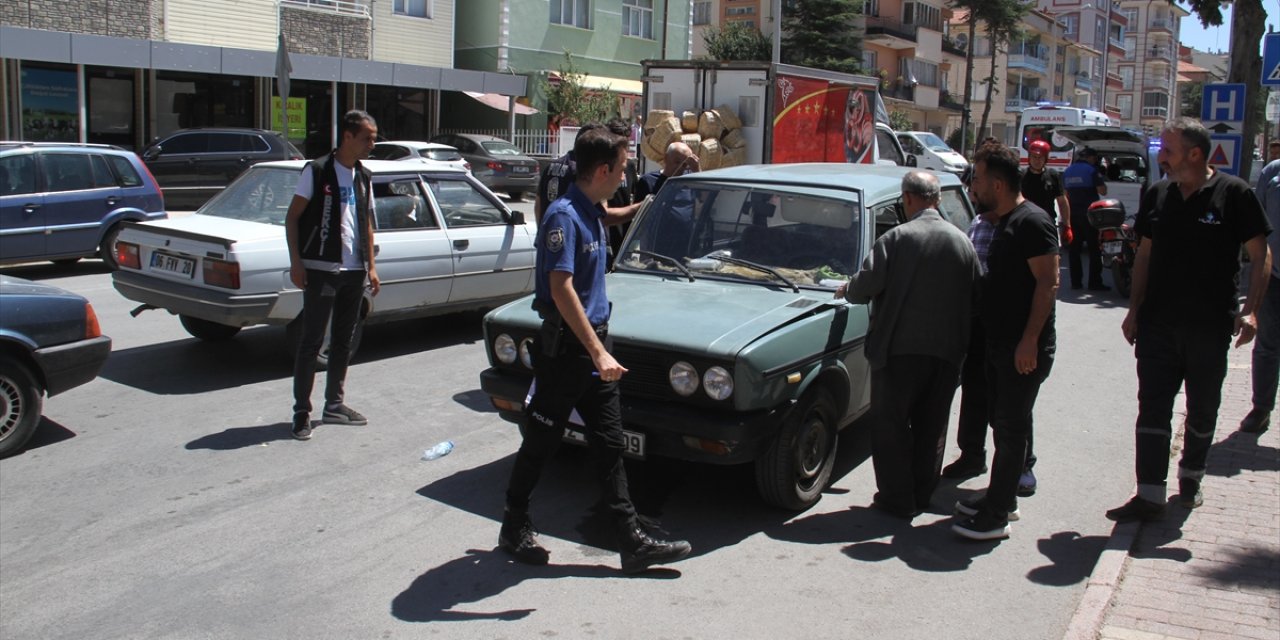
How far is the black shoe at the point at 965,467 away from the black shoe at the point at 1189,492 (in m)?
1.06

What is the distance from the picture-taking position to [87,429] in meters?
6.92

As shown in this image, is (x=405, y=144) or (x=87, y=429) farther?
(x=405, y=144)

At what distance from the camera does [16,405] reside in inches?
249

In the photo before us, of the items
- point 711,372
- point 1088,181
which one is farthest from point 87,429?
point 1088,181

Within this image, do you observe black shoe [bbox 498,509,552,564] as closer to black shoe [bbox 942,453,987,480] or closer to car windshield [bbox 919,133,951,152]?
black shoe [bbox 942,453,987,480]

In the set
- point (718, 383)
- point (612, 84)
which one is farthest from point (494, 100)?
point (718, 383)

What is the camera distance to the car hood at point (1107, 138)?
1948cm

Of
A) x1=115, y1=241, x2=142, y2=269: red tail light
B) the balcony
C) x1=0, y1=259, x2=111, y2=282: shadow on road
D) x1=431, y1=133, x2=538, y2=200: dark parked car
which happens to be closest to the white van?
x1=431, y1=133, x2=538, y2=200: dark parked car

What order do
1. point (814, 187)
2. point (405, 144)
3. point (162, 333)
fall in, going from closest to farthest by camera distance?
1. point (814, 187)
2. point (162, 333)
3. point (405, 144)

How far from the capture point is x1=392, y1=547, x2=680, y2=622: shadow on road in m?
4.39

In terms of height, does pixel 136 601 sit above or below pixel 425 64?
below

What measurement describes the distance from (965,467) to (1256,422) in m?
2.12

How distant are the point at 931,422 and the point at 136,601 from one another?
3691 mm

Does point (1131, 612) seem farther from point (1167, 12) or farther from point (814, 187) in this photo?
point (1167, 12)
